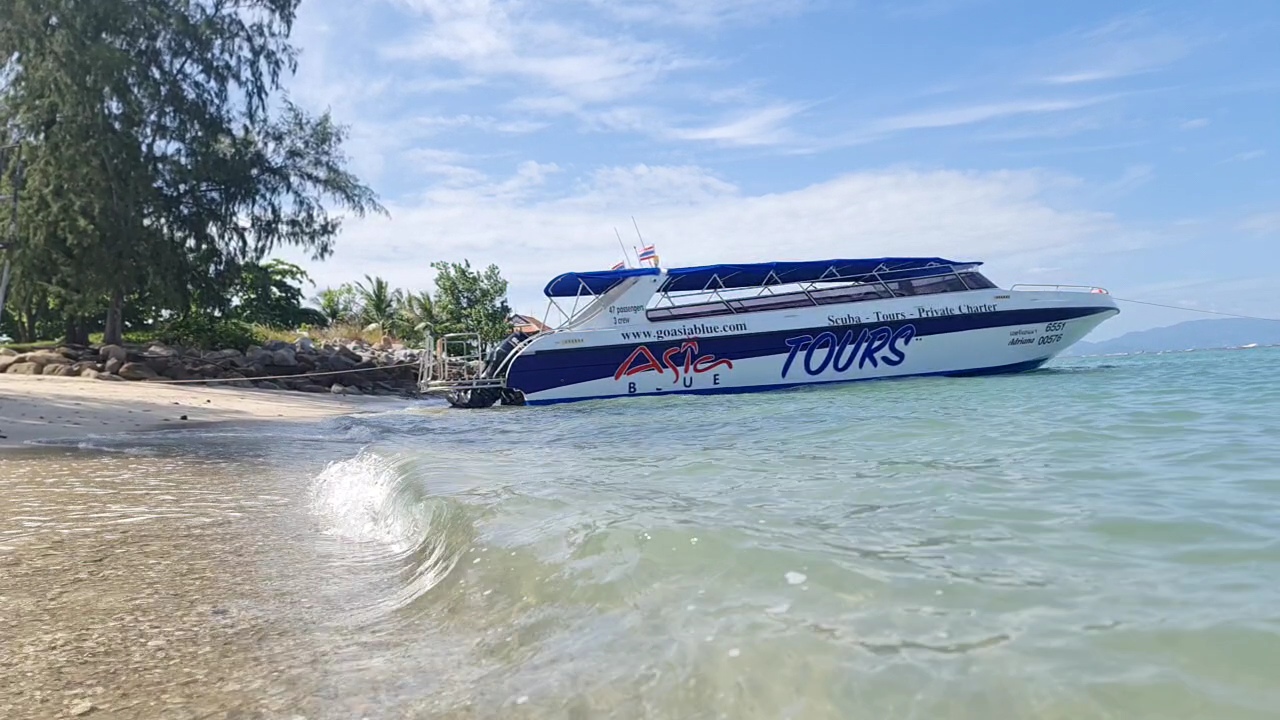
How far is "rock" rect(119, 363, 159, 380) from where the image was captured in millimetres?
19750

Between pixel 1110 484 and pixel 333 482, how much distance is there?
5.73 m

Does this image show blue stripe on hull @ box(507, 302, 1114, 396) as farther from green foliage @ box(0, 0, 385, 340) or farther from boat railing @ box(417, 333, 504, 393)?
green foliage @ box(0, 0, 385, 340)

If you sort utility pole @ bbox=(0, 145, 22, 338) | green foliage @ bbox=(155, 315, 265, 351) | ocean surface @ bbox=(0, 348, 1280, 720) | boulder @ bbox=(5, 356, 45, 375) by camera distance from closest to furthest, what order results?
ocean surface @ bbox=(0, 348, 1280, 720) < boulder @ bbox=(5, 356, 45, 375) < utility pole @ bbox=(0, 145, 22, 338) < green foliage @ bbox=(155, 315, 265, 351)

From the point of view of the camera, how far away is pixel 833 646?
2547mm

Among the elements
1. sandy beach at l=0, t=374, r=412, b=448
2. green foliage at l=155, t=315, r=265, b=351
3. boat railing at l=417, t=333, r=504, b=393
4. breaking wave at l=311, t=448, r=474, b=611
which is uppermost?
green foliage at l=155, t=315, r=265, b=351

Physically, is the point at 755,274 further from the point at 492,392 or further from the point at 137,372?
the point at 137,372

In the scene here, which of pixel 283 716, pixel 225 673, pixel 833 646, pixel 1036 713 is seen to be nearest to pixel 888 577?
pixel 833 646

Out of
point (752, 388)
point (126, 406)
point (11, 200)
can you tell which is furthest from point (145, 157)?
point (752, 388)

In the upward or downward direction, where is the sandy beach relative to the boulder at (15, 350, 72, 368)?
downward

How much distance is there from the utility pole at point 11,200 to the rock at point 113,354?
9.76ft

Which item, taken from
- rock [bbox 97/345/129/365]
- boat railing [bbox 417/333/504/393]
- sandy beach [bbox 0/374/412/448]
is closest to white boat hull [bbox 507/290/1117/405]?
boat railing [bbox 417/333/504/393]

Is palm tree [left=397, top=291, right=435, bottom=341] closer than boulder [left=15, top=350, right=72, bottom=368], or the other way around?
boulder [left=15, top=350, right=72, bottom=368]

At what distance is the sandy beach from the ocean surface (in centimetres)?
643

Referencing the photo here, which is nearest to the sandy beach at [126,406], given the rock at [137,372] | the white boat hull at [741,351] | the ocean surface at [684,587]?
the rock at [137,372]
